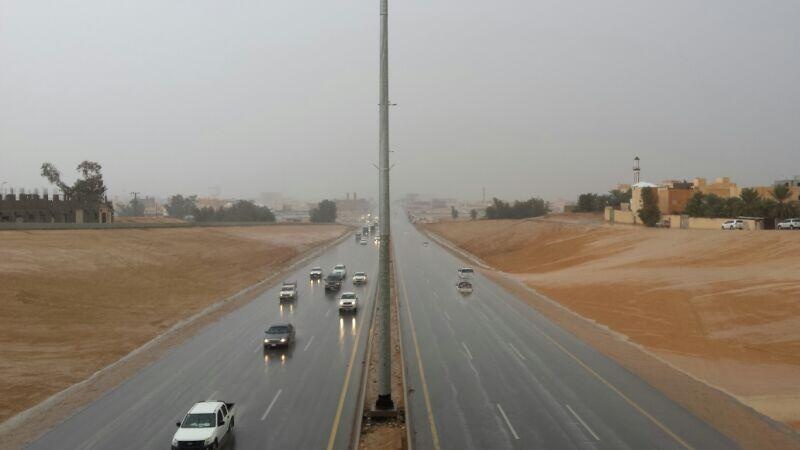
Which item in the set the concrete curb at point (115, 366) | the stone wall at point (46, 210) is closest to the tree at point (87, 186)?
the stone wall at point (46, 210)

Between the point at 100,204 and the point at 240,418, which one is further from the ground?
the point at 100,204

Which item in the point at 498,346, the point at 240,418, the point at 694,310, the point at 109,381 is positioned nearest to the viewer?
the point at 240,418

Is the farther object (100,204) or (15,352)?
(100,204)

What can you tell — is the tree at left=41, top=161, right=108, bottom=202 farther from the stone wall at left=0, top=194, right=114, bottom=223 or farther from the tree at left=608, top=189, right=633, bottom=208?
the tree at left=608, top=189, right=633, bottom=208

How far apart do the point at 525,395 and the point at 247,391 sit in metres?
10.5

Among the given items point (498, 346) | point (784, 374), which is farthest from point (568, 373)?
point (784, 374)

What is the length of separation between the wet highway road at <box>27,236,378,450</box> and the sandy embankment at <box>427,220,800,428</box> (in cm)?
1475

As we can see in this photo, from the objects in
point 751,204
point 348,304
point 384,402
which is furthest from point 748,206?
point 384,402

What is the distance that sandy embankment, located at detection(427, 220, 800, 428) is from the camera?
77.3ft

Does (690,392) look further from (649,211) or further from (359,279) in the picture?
(649,211)

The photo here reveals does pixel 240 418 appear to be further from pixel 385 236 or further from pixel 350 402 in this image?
pixel 385 236

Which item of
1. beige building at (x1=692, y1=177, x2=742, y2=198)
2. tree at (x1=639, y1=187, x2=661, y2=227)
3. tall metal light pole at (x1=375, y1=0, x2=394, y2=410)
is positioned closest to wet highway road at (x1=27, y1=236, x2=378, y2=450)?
tall metal light pole at (x1=375, y1=0, x2=394, y2=410)

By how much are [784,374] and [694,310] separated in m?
10.7

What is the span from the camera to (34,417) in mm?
18703
